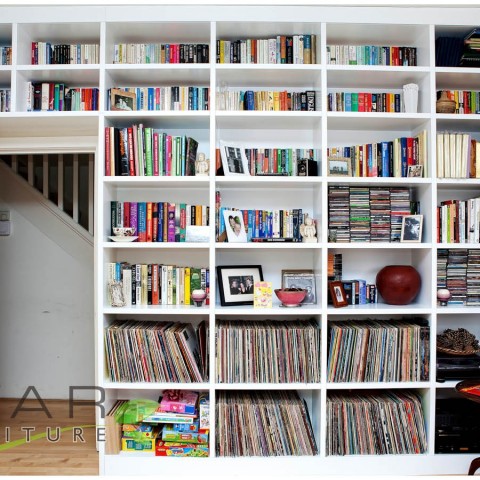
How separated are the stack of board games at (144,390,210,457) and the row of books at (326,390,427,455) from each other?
663 millimetres

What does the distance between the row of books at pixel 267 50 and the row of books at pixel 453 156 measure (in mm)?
843

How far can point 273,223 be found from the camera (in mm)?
2367

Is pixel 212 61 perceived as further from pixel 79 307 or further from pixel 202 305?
pixel 79 307

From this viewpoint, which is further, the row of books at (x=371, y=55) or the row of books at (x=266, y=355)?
the row of books at (x=371, y=55)

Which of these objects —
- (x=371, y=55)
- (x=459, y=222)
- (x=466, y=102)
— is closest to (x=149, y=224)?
(x=371, y=55)

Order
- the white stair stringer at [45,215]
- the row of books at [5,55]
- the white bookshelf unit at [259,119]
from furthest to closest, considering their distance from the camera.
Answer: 1. the white stair stringer at [45,215]
2. the row of books at [5,55]
3. the white bookshelf unit at [259,119]

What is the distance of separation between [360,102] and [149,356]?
6.00 ft

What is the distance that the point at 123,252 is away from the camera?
2.50m

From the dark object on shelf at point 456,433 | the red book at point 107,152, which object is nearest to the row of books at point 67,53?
the red book at point 107,152

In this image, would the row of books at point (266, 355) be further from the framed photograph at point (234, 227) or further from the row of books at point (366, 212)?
the row of books at point (366, 212)

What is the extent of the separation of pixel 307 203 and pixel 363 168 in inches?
14.6

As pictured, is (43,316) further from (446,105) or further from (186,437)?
(446,105)

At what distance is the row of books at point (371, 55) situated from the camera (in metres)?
2.35

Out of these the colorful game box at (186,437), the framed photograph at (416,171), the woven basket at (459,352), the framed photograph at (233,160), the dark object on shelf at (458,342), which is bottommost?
the colorful game box at (186,437)
